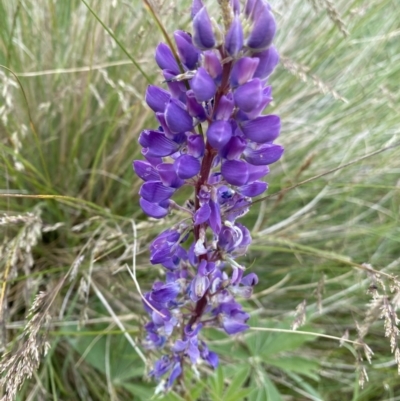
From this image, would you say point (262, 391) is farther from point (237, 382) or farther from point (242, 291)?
point (242, 291)

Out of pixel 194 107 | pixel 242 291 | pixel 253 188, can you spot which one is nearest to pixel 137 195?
pixel 242 291

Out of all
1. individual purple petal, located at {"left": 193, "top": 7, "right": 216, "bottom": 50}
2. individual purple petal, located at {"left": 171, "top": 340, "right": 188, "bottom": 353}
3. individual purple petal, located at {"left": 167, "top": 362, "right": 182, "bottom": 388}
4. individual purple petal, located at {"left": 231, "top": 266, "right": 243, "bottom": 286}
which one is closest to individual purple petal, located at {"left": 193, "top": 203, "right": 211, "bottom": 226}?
individual purple petal, located at {"left": 231, "top": 266, "right": 243, "bottom": 286}

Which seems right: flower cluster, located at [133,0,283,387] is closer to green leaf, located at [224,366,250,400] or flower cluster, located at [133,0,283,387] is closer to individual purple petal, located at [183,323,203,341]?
individual purple petal, located at [183,323,203,341]

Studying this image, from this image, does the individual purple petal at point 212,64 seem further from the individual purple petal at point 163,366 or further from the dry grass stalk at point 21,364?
the individual purple petal at point 163,366

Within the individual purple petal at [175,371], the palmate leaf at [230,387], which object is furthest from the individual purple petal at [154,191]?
the palmate leaf at [230,387]

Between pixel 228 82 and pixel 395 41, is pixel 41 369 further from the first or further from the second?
pixel 395 41
